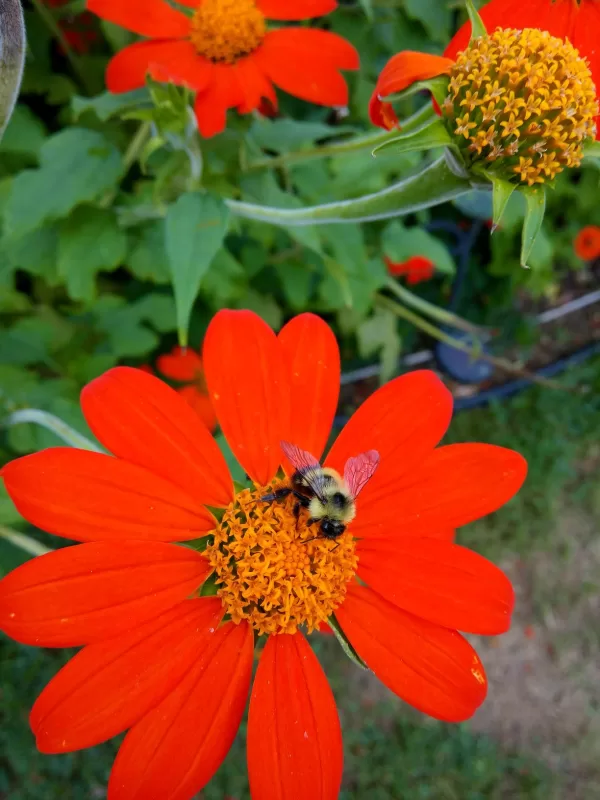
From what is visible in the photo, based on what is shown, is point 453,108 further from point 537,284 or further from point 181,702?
point 537,284

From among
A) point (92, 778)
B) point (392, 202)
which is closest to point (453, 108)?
point (392, 202)

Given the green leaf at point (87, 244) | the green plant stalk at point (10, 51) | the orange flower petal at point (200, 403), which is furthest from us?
the orange flower petal at point (200, 403)

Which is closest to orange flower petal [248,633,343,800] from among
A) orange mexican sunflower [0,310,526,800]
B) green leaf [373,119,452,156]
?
orange mexican sunflower [0,310,526,800]

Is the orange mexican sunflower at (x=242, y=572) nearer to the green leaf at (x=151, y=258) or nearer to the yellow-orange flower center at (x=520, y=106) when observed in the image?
the yellow-orange flower center at (x=520, y=106)

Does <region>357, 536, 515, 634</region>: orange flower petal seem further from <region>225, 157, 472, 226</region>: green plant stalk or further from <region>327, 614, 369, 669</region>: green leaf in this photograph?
<region>225, 157, 472, 226</region>: green plant stalk

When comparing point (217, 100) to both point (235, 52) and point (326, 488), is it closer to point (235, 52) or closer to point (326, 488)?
point (235, 52)

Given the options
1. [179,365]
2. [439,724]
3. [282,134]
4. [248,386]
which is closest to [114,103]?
[282,134]

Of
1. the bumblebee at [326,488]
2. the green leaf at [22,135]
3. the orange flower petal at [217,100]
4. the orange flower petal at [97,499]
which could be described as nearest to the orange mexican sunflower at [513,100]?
the orange flower petal at [217,100]
